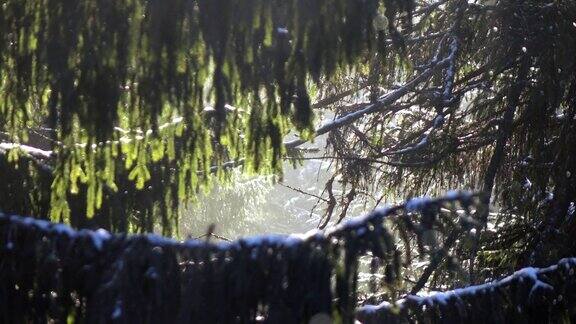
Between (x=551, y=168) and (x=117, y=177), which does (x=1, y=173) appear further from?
(x=551, y=168)

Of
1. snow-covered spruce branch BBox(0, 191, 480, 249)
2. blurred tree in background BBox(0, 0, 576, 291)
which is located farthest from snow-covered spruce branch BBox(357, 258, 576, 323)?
snow-covered spruce branch BBox(0, 191, 480, 249)

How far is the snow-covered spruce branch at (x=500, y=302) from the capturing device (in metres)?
3.35

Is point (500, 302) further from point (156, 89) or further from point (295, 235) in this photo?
point (156, 89)

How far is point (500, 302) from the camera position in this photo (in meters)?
3.52

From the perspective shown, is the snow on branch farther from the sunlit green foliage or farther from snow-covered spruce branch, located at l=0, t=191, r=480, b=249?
the sunlit green foliage

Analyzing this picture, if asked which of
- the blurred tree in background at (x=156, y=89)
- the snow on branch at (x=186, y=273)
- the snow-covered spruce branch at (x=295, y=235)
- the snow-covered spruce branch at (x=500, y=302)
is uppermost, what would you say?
the blurred tree in background at (x=156, y=89)

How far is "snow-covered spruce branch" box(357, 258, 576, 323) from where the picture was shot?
132 inches

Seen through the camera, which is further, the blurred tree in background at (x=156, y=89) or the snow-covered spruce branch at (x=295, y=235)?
the blurred tree in background at (x=156, y=89)

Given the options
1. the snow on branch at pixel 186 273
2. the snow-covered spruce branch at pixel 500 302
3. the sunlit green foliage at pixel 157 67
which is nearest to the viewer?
the snow on branch at pixel 186 273

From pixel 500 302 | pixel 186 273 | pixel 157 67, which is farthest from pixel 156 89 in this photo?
pixel 500 302

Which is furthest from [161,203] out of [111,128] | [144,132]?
[111,128]

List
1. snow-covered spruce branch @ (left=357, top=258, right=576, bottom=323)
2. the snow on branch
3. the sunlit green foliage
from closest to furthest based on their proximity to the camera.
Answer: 1. the snow on branch
2. the sunlit green foliage
3. snow-covered spruce branch @ (left=357, top=258, right=576, bottom=323)

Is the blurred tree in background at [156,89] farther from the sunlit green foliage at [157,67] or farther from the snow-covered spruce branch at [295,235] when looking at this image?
the snow-covered spruce branch at [295,235]

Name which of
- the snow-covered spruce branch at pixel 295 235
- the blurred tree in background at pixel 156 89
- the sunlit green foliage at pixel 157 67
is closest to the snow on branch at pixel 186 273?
the snow-covered spruce branch at pixel 295 235
